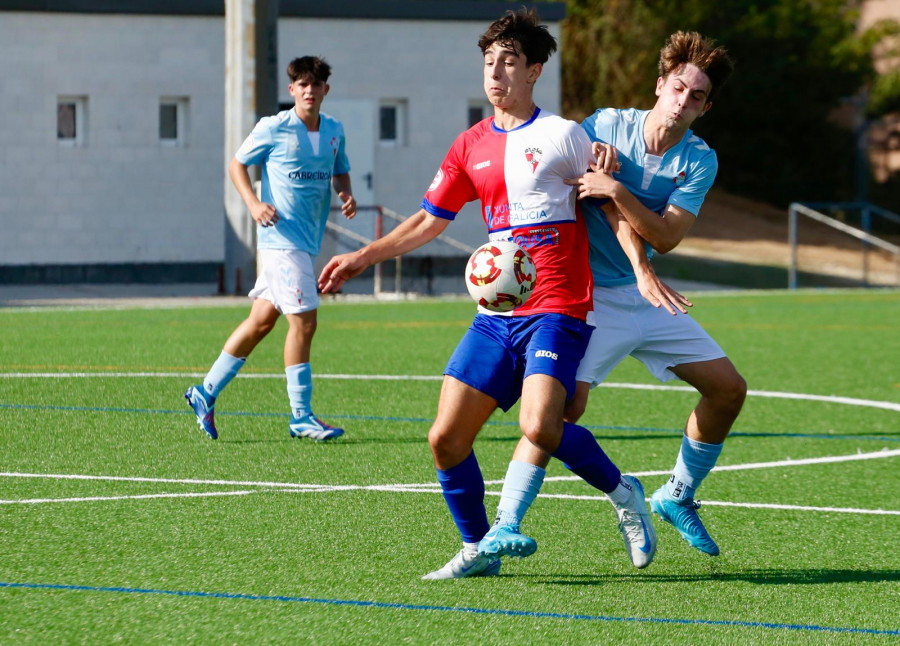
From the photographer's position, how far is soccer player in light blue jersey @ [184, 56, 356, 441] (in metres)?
9.14

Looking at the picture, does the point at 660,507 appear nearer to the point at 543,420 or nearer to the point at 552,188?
the point at 543,420

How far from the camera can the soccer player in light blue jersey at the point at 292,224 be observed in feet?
30.0

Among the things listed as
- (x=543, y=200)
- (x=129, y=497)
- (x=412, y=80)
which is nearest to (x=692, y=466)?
(x=543, y=200)

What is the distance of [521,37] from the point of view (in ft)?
18.5

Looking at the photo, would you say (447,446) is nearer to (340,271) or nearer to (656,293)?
(340,271)

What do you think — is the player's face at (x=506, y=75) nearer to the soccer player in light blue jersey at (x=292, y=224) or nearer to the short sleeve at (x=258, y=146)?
the soccer player in light blue jersey at (x=292, y=224)

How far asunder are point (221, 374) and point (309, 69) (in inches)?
78.2

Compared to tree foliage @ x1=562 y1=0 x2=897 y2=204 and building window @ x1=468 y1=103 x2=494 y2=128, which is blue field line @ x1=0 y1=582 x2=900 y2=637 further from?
tree foliage @ x1=562 y1=0 x2=897 y2=204

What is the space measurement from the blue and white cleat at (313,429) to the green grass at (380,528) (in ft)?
0.38

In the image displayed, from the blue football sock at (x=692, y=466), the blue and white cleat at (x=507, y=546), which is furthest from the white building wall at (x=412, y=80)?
the blue and white cleat at (x=507, y=546)

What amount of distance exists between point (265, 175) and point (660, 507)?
4.58 metres

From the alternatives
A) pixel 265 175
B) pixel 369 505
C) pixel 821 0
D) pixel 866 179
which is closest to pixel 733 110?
pixel 866 179

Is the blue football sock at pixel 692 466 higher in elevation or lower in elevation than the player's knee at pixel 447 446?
lower

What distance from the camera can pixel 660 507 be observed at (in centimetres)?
610
